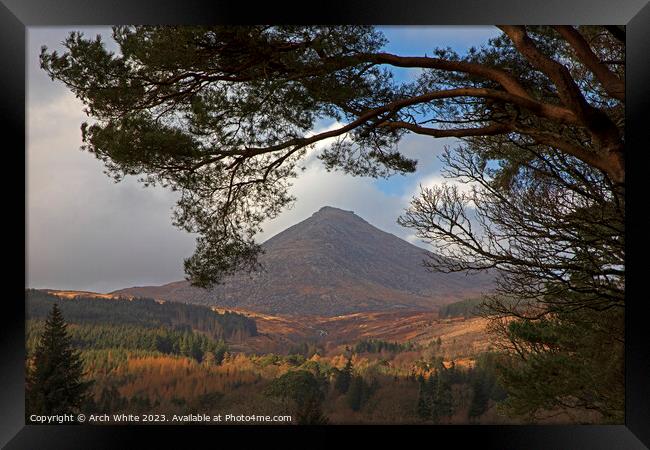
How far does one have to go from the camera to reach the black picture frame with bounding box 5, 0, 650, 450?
282 cm

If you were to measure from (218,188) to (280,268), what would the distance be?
7.61m

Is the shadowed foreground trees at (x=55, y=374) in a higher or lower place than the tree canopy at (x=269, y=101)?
lower

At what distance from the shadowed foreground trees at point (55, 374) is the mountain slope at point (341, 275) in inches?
145

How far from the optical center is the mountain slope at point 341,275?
12.8 metres

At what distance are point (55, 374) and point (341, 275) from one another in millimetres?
7214

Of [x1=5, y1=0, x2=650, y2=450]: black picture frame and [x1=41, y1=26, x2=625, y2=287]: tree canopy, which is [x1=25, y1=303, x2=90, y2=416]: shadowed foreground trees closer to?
[x1=41, y1=26, x2=625, y2=287]: tree canopy

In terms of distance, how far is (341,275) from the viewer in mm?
14320
